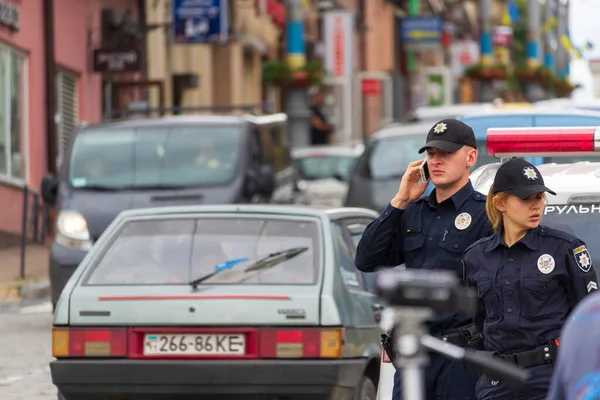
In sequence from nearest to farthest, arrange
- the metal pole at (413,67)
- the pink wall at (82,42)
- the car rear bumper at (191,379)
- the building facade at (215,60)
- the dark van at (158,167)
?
the car rear bumper at (191,379), the dark van at (158,167), the pink wall at (82,42), the building facade at (215,60), the metal pole at (413,67)

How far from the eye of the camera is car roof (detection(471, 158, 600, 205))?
7348 millimetres

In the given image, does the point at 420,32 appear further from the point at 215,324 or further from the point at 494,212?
the point at 494,212

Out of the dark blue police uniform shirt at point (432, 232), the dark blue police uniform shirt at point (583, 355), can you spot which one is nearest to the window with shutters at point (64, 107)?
the dark blue police uniform shirt at point (432, 232)

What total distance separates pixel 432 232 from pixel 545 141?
0.97 metres

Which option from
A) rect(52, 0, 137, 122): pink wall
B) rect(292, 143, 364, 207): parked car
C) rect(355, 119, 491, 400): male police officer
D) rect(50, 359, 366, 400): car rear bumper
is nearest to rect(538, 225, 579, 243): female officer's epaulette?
rect(355, 119, 491, 400): male police officer

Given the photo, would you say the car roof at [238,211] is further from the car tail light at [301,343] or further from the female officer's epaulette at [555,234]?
the female officer's epaulette at [555,234]

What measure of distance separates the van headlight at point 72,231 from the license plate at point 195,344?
265 inches

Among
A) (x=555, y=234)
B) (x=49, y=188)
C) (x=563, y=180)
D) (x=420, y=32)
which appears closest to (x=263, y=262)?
(x=563, y=180)

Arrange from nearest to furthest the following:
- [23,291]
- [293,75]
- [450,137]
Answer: [450,137] < [23,291] < [293,75]

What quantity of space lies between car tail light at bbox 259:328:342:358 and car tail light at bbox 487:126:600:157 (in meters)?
1.72

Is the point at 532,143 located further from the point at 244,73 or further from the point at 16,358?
the point at 244,73

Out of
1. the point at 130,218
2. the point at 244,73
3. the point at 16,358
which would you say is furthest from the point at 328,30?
the point at 130,218

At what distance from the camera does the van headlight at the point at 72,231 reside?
15.8m

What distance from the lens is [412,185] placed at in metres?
6.76
